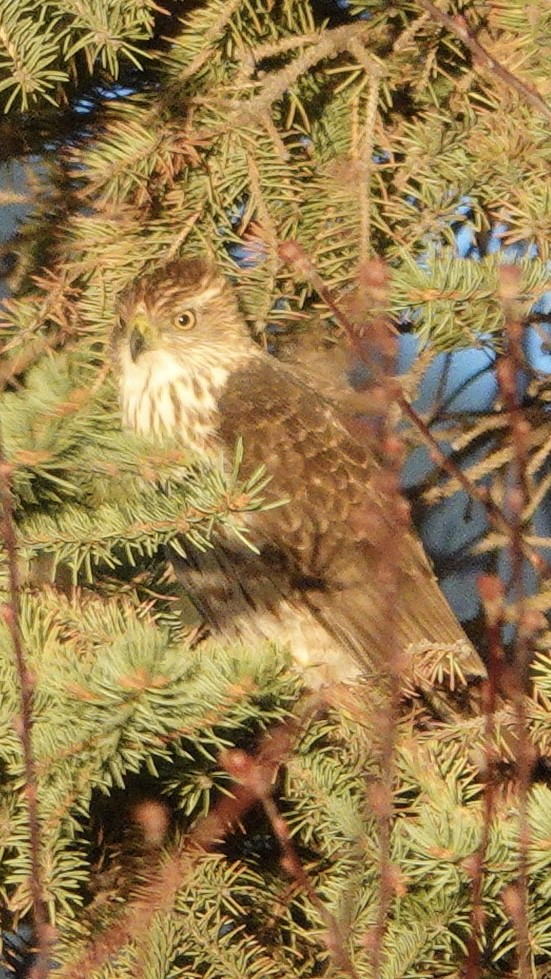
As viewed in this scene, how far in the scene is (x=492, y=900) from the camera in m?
1.92

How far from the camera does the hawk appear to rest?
110 inches

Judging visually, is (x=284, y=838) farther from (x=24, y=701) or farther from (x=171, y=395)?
(x=171, y=395)

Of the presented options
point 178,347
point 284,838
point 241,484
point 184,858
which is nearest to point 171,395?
point 178,347

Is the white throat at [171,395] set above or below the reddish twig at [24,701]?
below

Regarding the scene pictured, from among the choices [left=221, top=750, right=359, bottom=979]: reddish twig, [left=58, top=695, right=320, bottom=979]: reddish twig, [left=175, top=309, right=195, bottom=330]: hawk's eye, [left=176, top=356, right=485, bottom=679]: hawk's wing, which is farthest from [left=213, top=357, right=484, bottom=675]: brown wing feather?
[left=221, top=750, right=359, bottom=979]: reddish twig

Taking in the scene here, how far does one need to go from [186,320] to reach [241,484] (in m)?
1.49

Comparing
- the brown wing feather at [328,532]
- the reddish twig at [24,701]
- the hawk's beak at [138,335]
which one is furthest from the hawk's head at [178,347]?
the reddish twig at [24,701]

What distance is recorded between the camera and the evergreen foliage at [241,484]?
1768 millimetres

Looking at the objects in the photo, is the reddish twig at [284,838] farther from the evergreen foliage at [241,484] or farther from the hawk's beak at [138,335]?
the hawk's beak at [138,335]

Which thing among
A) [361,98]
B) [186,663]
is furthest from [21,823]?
[361,98]

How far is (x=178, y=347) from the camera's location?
3160 mm

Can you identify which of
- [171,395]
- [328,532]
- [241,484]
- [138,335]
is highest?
[241,484]

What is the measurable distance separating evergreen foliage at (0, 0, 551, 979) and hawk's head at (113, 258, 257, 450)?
0.06 meters

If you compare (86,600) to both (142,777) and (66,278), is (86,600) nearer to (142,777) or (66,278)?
(142,777)
